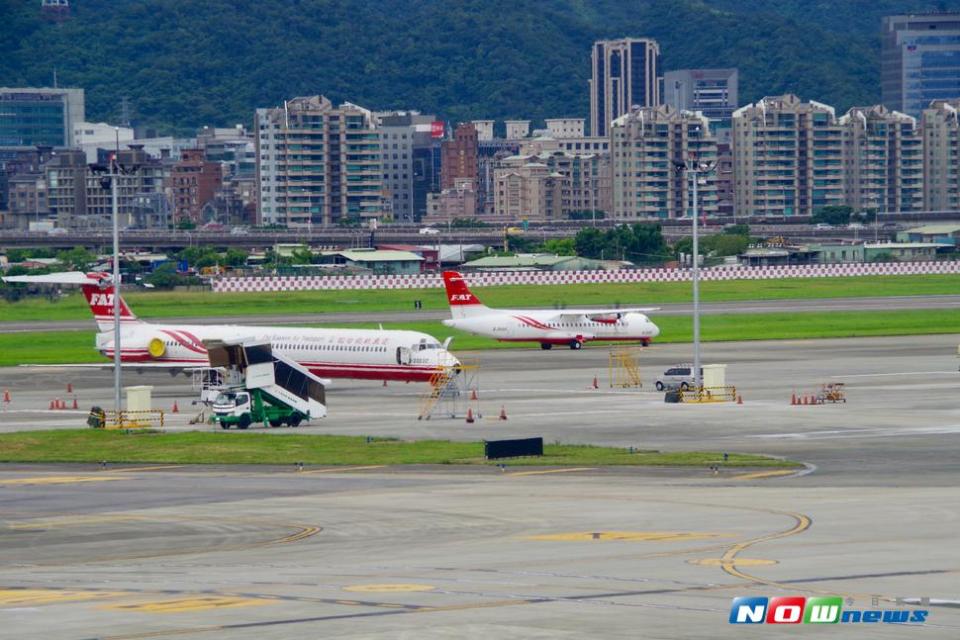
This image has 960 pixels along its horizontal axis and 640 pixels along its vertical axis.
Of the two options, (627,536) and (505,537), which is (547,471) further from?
(627,536)

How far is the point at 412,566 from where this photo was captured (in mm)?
38656

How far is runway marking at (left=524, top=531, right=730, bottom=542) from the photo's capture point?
42.2m

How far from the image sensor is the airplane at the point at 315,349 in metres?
88.8

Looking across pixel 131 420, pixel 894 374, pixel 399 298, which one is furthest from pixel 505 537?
pixel 399 298

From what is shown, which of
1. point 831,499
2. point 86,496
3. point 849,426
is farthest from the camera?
point 849,426

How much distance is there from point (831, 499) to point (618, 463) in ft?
38.3

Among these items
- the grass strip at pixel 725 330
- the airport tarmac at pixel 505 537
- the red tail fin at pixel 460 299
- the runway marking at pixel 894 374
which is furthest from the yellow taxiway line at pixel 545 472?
the red tail fin at pixel 460 299

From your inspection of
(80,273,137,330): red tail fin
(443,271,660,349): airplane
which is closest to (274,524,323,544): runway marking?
(80,273,137,330): red tail fin

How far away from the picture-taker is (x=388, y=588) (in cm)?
3547

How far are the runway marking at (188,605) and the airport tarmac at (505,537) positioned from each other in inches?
3.0

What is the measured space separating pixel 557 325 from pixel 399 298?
6316 centimetres

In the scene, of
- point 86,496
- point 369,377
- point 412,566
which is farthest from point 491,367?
point 412,566

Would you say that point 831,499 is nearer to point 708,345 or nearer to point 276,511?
point 276,511

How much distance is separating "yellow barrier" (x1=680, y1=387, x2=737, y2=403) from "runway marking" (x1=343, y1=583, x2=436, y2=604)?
48621 mm
